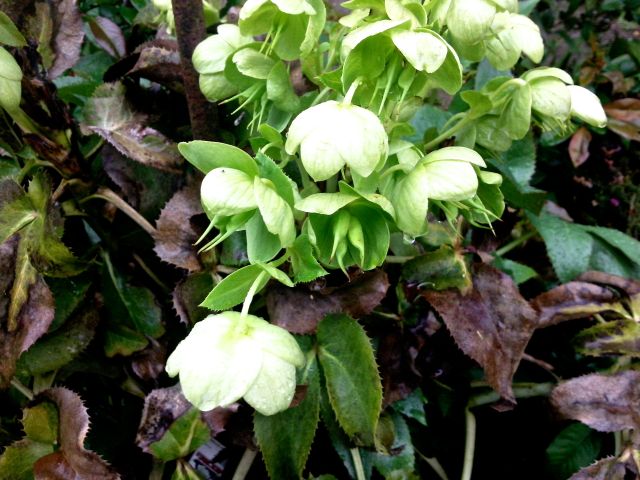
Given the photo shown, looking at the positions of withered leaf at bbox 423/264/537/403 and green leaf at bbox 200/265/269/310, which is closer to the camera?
green leaf at bbox 200/265/269/310

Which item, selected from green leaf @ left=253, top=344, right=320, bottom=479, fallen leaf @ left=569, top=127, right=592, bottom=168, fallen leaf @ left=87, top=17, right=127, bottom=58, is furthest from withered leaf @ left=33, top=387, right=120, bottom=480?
fallen leaf @ left=569, top=127, right=592, bottom=168

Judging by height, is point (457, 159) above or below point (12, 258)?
above

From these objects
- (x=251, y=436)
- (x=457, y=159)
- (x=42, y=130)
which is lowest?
(x=251, y=436)

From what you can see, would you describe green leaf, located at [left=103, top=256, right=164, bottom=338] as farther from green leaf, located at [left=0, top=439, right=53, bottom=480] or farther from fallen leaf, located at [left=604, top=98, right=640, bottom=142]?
fallen leaf, located at [left=604, top=98, right=640, bottom=142]

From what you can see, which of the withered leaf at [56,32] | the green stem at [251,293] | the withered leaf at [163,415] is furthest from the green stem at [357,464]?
the withered leaf at [56,32]

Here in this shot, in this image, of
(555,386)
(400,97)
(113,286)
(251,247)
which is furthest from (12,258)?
(555,386)

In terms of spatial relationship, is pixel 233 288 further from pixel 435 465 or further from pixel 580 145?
pixel 580 145

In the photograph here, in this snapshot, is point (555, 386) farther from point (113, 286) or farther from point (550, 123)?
point (113, 286)
